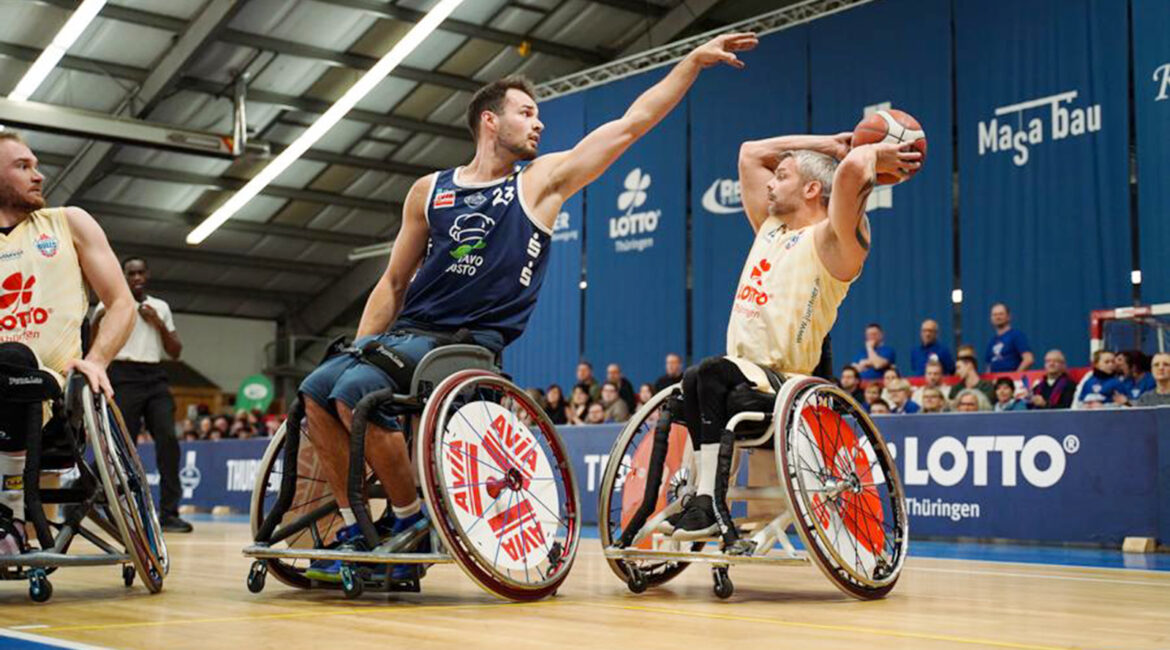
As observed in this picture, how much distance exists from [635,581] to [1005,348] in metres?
7.83

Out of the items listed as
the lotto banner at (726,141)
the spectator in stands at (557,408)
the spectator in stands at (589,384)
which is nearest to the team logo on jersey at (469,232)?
the spectator in stands at (557,408)

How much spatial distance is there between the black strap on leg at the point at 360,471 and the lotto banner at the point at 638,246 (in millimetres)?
11700

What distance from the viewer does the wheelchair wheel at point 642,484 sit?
3.71 meters

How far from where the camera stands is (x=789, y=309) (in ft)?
12.4

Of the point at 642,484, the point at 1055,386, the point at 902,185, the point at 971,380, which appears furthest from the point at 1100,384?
the point at 642,484

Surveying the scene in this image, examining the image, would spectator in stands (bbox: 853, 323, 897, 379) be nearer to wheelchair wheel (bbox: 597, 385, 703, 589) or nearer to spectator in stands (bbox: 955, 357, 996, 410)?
spectator in stands (bbox: 955, 357, 996, 410)

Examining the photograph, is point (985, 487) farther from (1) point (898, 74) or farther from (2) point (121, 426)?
(1) point (898, 74)

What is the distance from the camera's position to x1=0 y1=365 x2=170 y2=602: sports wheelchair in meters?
3.17

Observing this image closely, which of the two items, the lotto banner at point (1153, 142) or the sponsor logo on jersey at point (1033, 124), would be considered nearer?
the lotto banner at point (1153, 142)

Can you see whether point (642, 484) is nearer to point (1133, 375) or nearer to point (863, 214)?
point (863, 214)

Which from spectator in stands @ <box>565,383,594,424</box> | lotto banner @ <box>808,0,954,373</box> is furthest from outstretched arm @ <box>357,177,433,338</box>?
lotto banner @ <box>808,0,954,373</box>

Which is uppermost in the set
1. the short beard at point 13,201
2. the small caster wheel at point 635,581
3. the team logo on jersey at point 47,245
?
the short beard at point 13,201

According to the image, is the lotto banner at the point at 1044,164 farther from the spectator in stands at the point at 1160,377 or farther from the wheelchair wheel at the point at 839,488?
the wheelchair wheel at the point at 839,488

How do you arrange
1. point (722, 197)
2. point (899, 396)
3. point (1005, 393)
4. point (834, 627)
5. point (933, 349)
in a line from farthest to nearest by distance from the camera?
point (722, 197)
point (933, 349)
point (899, 396)
point (1005, 393)
point (834, 627)
